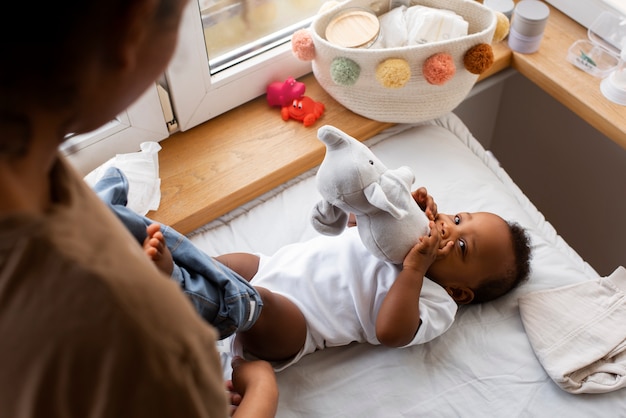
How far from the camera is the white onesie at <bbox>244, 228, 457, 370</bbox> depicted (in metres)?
1.11

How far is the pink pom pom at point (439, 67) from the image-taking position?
4.13 ft

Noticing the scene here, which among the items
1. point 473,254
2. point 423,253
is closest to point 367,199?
point 423,253

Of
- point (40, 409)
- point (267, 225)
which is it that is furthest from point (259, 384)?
point (40, 409)

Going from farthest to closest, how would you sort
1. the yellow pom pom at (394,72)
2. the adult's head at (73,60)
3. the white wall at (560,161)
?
the white wall at (560,161) → the yellow pom pom at (394,72) → the adult's head at (73,60)

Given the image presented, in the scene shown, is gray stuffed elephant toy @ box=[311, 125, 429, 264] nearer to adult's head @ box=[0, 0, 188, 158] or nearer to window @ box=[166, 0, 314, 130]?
window @ box=[166, 0, 314, 130]

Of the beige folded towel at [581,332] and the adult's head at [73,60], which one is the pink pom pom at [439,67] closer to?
the beige folded towel at [581,332]

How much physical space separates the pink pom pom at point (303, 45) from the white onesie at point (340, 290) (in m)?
0.39

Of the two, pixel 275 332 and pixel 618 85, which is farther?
pixel 618 85

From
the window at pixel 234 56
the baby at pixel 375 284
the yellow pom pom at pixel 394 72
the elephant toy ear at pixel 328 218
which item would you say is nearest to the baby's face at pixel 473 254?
the baby at pixel 375 284

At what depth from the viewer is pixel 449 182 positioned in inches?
52.4

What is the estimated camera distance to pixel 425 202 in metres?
1.18

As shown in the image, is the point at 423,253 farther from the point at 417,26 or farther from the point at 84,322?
the point at 84,322

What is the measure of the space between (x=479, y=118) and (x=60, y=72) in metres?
1.59

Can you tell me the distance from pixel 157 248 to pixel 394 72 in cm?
61
